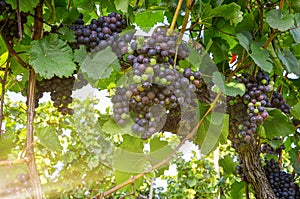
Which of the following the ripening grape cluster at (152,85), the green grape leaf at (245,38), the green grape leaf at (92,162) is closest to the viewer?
the ripening grape cluster at (152,85)

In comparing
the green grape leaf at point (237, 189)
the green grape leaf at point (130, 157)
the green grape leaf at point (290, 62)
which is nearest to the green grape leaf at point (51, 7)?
the green grape leaf at point (130, 157)

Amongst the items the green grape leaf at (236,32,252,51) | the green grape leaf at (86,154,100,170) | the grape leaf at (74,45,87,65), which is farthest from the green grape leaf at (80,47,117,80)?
the green grape leaf at (86,154,100,170)

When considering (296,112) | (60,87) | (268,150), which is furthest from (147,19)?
(268,150)

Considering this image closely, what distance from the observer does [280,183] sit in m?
1.69

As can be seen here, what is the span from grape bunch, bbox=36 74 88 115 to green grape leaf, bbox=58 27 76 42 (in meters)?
0.11

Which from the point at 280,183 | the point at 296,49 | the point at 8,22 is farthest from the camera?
the point at 280,183

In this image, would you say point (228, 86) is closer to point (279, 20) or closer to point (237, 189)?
point (279, 20)

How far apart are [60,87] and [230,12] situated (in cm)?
49

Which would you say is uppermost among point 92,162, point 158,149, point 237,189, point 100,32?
point 92,162

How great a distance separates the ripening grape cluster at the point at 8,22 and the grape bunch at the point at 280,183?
1.12 metres

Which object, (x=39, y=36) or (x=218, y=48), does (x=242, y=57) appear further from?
(x=39, y=36)

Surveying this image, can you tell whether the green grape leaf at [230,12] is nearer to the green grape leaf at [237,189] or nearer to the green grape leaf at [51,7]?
the green grape leaf at [51,7]

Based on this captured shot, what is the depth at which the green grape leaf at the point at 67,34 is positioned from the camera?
3.53 ft

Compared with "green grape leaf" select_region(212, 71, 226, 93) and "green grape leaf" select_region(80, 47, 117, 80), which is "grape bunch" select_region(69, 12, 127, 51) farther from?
"green grape leaf" select_region(212, 71, 226, 93)
